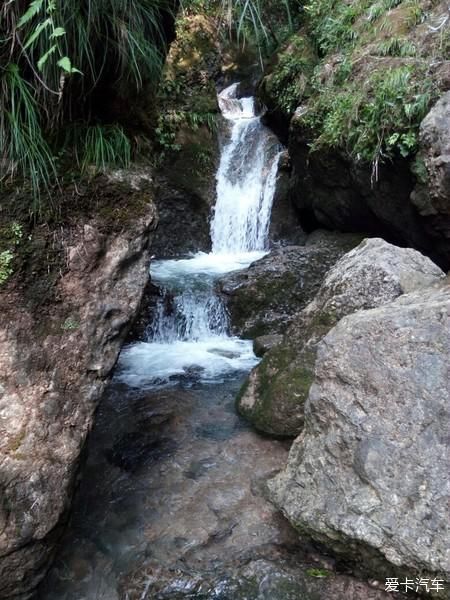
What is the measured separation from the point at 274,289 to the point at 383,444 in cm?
407

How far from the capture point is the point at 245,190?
31.3 ft

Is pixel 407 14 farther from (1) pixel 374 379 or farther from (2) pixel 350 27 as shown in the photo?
(1) pixel 374 379

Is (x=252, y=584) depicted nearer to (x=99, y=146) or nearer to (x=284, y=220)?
(x=99, y=146)

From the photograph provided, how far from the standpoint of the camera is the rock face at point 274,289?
254 inches

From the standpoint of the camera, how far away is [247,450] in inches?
155

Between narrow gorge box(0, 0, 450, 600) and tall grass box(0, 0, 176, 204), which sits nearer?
narrow gorge box(0, 0, 450, 600)

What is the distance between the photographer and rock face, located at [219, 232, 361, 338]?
21.2 feet

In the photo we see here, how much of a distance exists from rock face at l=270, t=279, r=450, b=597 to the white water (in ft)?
8.59

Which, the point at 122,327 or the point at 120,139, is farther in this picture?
the point at 120,139

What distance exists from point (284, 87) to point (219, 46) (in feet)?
14.9

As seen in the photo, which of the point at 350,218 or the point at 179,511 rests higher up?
the point at 350,218

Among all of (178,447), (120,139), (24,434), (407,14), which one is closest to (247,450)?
(178,447)

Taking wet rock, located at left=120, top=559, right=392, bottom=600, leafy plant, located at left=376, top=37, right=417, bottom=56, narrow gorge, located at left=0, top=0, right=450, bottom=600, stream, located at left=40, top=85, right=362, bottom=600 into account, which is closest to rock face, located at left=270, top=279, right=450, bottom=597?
narrow gorge, located at left=0, top=0, right=450, bottom=600

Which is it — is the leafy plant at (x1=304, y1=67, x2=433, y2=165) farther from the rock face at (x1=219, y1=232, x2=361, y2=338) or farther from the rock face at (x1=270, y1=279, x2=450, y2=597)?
the rock face at (x1=270, y1=279, x2=450, y2=597)
